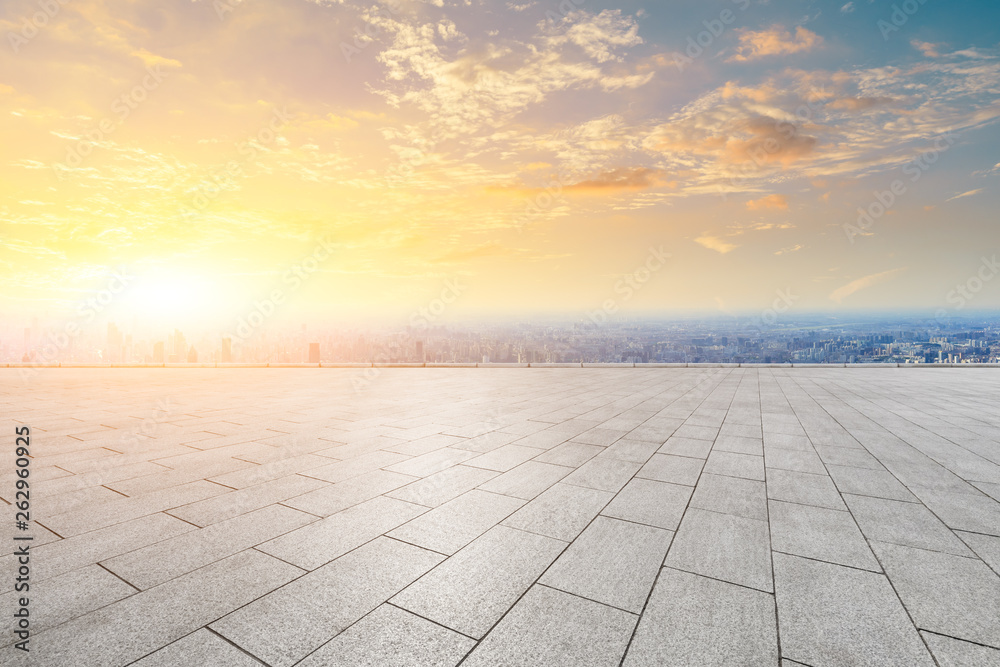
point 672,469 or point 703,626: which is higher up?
point 672,469

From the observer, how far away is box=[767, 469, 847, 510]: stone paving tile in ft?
18.6

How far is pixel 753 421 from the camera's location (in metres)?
10.5

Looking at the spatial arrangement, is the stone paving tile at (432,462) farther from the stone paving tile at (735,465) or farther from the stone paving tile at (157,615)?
the stone paving tile at (735,465)

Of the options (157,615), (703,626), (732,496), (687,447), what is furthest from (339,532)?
(687,447)

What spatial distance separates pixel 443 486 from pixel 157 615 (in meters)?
3.36

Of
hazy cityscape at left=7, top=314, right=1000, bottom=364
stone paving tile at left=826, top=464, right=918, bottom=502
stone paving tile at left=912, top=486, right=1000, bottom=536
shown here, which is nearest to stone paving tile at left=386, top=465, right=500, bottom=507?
stone paving tile at left=826, top=464, right=918, bottom=502

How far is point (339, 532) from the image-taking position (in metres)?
4.79

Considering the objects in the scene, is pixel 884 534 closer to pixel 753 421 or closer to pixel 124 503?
pixel 753 421

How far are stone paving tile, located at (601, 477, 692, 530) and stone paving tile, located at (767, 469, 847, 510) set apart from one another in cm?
120

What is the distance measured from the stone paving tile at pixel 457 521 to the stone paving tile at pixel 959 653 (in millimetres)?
3586

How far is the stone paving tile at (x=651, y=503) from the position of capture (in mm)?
5109

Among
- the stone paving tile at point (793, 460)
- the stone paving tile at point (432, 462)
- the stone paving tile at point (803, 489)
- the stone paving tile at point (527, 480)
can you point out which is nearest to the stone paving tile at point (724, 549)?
the stone paving tile at point (803, 489)

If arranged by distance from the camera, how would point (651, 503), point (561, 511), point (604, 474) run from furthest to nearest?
point (604, 474), point (651, 503), point (561, 511)

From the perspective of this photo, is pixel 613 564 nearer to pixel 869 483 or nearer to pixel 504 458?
pixel 504 458
